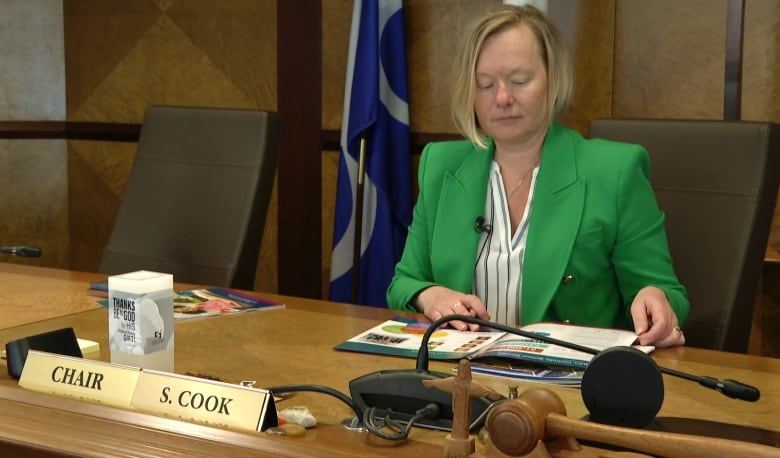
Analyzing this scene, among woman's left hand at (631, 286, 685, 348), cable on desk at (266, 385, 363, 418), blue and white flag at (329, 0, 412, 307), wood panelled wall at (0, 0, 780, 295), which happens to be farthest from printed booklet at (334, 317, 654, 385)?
blue and white flag at (329, 0, 412, 307)

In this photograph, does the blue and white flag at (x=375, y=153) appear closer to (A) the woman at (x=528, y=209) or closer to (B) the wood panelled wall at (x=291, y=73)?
(B) the wood panelled wall at (x=291, y=73)

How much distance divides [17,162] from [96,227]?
1.53 ft

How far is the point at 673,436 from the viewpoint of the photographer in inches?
35.5

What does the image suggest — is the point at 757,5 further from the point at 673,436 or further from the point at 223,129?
the point at 673,436

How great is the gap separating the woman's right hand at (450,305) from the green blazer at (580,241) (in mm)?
52

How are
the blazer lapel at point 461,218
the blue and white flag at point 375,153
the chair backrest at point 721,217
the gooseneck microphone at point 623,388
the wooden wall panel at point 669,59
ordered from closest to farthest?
the gooseneck microphone at point 623,388 → the chair backrest at point 721,217 → the blazer lapel at point 461,218 → the wooden wall panel at point 669,59 → the blue and white flag at point 375,153

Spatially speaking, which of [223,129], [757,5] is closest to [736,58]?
[757,5]

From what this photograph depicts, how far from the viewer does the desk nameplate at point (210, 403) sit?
1125 mm

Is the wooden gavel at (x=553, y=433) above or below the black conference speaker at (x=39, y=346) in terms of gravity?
above

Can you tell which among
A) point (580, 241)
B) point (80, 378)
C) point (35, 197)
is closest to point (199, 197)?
point (580, 241)

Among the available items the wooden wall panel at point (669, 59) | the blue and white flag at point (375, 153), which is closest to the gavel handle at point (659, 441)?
the wooden wall panel at point (669, 59)

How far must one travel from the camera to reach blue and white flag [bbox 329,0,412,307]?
390cm

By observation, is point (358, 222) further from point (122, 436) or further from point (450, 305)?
point (122, 436)

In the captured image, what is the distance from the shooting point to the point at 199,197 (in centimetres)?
257
